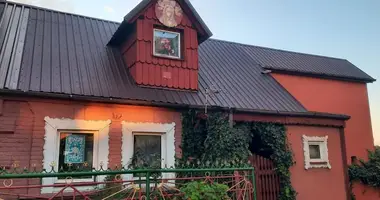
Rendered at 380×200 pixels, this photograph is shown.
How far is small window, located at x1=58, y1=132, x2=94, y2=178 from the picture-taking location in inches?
282

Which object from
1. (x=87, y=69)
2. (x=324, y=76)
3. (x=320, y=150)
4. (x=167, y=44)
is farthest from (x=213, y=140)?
(x=324, y=76)

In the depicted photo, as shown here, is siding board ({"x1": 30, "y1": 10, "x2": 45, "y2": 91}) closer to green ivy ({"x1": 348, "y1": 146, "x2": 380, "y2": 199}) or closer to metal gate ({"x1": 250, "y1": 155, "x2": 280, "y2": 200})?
metal gate ({"x1": 250, "y1": 155, "x2": 280, "y2": 200})

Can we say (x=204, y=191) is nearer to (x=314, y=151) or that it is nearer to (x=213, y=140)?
(x=213, y=140)

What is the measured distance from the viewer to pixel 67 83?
761cm

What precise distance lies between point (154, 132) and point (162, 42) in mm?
2731

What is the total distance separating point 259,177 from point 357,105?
23.4 feet

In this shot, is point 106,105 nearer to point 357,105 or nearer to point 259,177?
point 259,177

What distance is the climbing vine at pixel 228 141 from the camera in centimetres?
815

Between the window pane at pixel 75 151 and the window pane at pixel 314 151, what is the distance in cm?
653

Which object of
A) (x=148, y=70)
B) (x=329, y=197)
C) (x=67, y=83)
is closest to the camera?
(x=67, y=83)

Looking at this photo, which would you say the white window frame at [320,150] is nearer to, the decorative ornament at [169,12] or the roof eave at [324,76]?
the roof eave at [324,76]

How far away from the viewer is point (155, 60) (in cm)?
900

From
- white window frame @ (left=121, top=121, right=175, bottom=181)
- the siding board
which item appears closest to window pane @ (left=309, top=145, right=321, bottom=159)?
white window frame @ (left=121, top=121, right=175, bottom=181)

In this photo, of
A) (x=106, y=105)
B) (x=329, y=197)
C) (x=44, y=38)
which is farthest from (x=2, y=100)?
(x=329, y=197)
